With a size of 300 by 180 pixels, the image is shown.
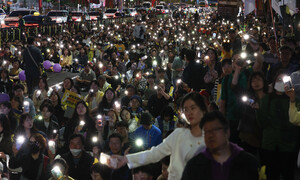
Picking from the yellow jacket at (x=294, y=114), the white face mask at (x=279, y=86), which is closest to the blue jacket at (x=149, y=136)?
the white face mask at (x=279, y=86)

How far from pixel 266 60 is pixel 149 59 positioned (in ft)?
21.3

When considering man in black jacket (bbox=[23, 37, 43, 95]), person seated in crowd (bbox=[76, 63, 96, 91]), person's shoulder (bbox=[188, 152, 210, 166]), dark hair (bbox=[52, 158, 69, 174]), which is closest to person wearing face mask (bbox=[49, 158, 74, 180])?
dark hair (bbox=[52, 158, 69, 174])

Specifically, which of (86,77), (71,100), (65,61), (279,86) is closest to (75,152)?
(279,86)

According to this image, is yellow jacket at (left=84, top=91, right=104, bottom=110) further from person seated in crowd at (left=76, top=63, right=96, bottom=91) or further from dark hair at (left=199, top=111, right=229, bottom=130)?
dark hair at (left=199, top=111, right=229, bottom=130)

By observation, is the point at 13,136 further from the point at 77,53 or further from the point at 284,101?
the point at 77,53

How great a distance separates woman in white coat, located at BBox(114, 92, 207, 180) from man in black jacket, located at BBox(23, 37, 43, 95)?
864 centimetres

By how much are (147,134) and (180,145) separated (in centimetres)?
336

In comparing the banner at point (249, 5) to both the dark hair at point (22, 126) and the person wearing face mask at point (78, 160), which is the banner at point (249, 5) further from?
the person wearing face mask at point (78, 160)

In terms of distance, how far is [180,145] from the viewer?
4.16m

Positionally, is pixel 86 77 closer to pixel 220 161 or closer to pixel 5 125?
pixel 5 125

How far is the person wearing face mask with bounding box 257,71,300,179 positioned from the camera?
18.0ft

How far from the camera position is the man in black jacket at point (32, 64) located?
12.4 meters

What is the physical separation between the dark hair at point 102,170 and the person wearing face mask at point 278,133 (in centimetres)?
194

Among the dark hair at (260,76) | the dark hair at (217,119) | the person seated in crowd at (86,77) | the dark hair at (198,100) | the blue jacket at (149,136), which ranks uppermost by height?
the dark hair at (217,119)
